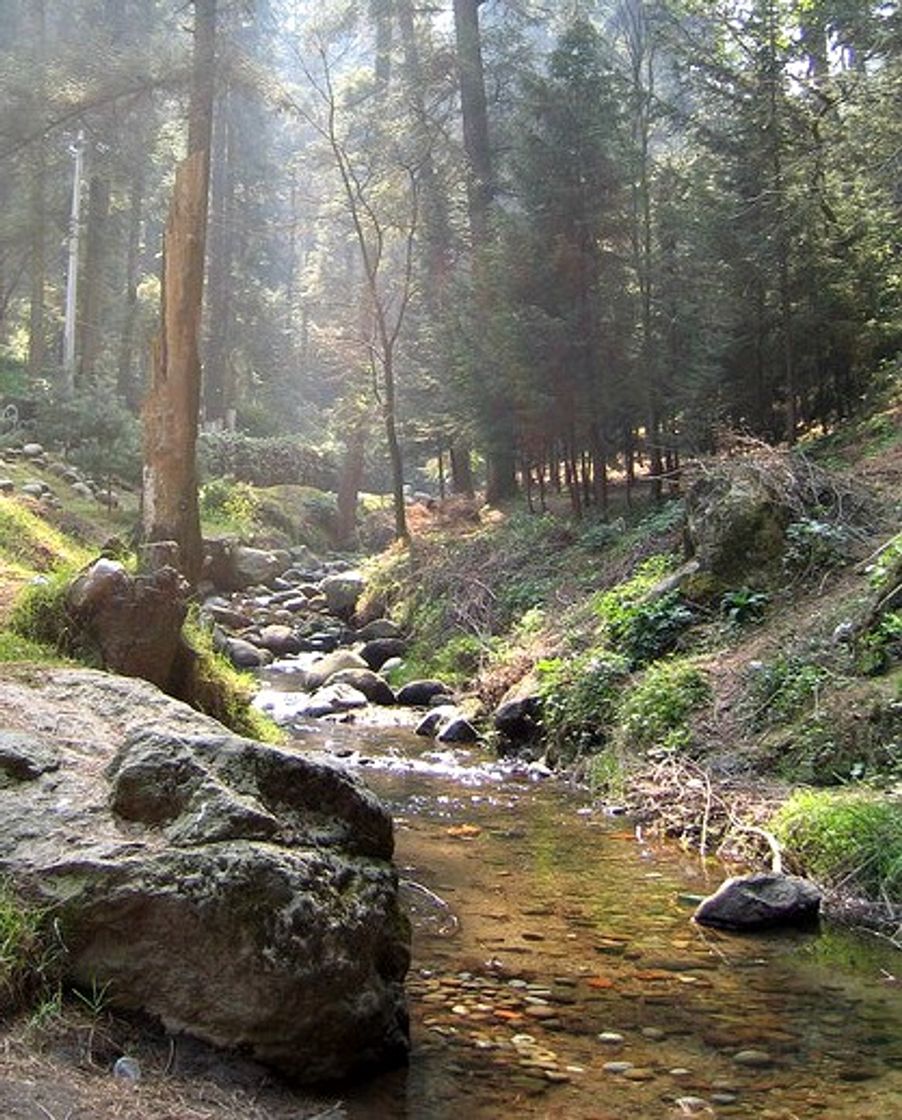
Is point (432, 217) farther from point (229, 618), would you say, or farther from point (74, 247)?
point (74, 247)

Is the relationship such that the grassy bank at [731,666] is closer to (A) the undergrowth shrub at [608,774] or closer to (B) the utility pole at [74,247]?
(A) the undergrowth shrub at [608,774]

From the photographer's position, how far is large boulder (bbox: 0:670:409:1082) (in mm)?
3562

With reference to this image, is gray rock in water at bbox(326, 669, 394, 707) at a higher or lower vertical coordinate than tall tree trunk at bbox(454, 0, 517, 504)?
lower

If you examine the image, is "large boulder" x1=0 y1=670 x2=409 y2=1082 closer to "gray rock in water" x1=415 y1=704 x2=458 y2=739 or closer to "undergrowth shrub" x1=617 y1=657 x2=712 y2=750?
"undergrowth shrub" x1=617 y1=657 x2=712 y2=750

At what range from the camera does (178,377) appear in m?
12.5

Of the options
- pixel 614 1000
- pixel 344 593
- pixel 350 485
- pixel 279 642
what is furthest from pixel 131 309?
pixel 614 1000

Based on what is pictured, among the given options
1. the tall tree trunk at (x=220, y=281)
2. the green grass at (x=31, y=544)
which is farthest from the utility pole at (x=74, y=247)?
the green grass at (x=31, y=544)

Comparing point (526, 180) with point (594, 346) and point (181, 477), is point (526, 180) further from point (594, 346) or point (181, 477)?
point (181, 477)

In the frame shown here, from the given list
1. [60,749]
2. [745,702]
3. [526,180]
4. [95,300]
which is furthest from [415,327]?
[60,749]

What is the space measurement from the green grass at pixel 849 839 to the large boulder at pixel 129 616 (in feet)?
13.9

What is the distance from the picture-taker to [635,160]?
15789mm

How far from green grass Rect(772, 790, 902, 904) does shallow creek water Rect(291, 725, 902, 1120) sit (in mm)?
479

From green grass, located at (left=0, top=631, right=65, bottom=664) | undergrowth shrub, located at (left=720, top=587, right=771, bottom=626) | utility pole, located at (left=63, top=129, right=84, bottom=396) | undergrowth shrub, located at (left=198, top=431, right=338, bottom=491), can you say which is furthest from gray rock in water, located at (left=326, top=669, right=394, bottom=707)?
utility pole, located at (left=63, top=129, right=84, bottom=396)

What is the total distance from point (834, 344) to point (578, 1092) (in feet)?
43.7
